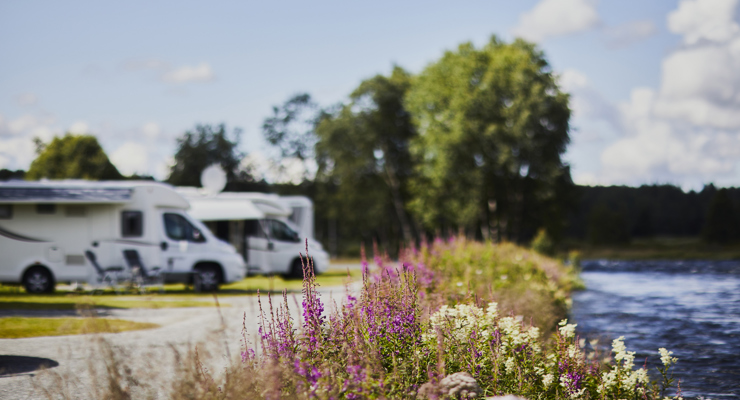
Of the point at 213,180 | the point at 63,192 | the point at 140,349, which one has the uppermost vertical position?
the point at 213,180

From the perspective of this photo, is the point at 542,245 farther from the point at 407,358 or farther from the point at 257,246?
the point at 407,358

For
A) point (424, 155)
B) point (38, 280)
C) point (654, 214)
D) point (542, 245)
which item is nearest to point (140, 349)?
point (38, 280)

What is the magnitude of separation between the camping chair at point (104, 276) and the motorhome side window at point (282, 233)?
17.9ft

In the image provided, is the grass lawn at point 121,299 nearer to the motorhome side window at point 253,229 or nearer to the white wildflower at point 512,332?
the motorhome side window at point 253,229

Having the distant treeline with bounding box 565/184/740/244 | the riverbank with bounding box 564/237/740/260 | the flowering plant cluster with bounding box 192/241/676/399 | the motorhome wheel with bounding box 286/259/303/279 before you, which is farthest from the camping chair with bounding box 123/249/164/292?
the distant treeline with bounding box 565/184/740/244

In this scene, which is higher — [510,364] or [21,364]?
[510,364]

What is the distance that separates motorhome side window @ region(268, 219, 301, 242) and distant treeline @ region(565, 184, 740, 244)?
53.3 m

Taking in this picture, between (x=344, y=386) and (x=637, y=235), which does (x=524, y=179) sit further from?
(x=637, y=235)

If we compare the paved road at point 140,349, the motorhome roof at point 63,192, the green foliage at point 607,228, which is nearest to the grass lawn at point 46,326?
the paved road at point 140,349

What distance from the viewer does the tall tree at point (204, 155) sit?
4988 cm

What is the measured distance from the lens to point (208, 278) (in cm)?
1705

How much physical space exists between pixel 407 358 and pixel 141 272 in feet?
41.5

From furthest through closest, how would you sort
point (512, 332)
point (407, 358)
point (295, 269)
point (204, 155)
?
point (204, 155)
point (295, 269)
point (512, 332)
point (407, 358)

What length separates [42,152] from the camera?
55.8 meters
